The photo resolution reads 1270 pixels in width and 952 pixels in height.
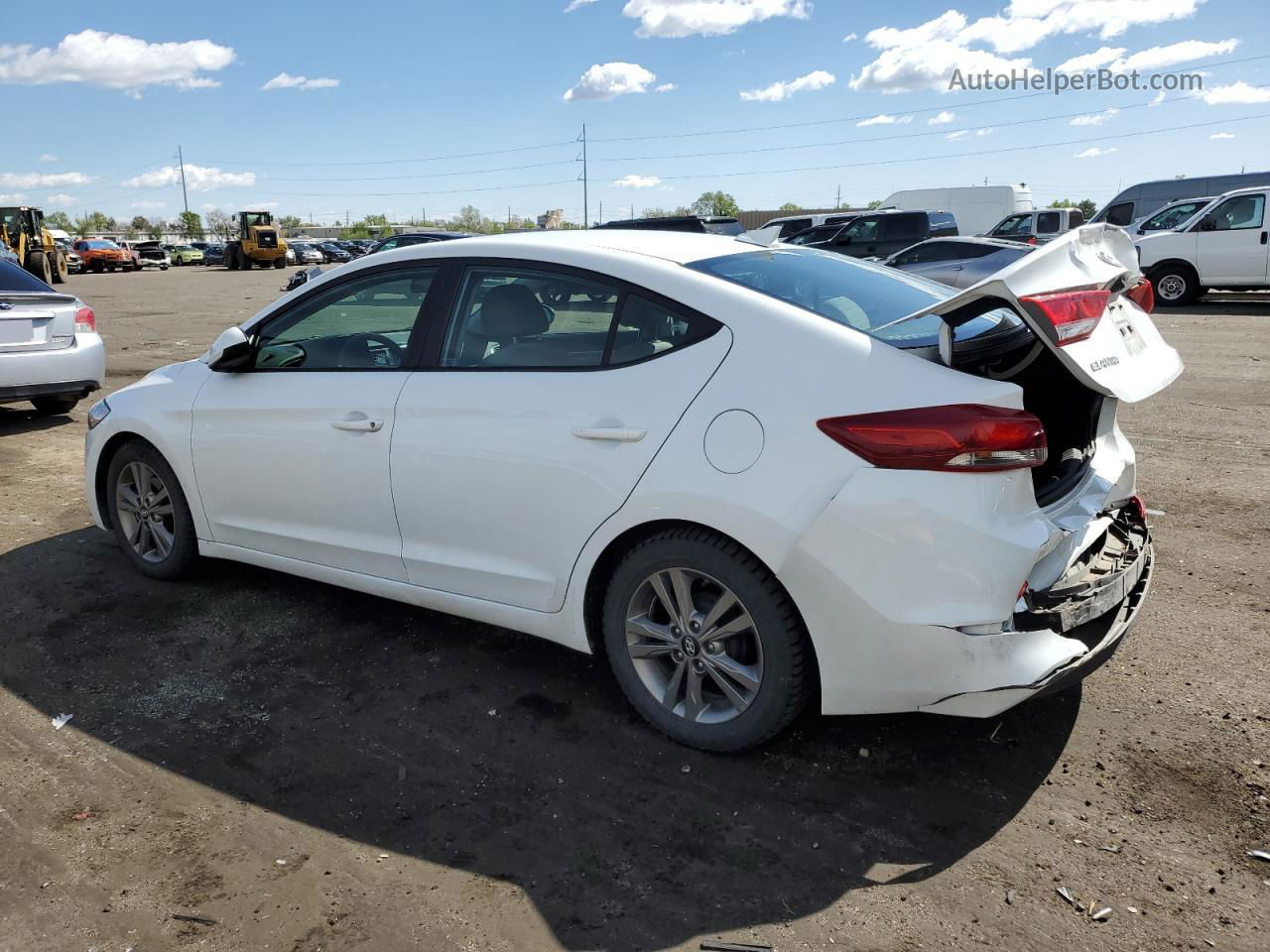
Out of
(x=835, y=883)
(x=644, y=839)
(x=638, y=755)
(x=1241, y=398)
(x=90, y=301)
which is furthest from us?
(x=90, y=301)

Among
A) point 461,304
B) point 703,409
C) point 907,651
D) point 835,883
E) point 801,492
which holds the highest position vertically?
point 461,304

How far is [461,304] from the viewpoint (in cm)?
365

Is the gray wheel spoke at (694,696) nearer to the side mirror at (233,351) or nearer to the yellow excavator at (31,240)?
the side mirror at (233,351)

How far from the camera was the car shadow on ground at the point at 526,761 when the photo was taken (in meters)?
2.65

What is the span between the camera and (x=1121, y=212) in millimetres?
25422

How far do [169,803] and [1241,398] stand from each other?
9.33 metres

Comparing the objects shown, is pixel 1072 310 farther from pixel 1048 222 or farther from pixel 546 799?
pixel 1048 222

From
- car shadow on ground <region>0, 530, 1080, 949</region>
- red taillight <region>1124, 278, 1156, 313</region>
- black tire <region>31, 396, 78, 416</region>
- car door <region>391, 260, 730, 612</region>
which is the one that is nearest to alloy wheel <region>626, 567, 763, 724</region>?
car shadow on ground <region>0, 530, 1080, 949</region>

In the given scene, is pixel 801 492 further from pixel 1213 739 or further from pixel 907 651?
pixel 1213 739

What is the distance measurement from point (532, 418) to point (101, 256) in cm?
5793

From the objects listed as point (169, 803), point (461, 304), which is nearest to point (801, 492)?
point (461, 304)

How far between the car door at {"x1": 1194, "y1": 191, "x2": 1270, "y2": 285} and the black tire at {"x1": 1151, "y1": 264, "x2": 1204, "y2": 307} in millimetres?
298

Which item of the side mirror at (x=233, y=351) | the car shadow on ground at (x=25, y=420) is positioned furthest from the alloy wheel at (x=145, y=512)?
the car shadow on ground at (x=25, y=420)

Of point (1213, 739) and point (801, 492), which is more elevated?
point (801, 492)
